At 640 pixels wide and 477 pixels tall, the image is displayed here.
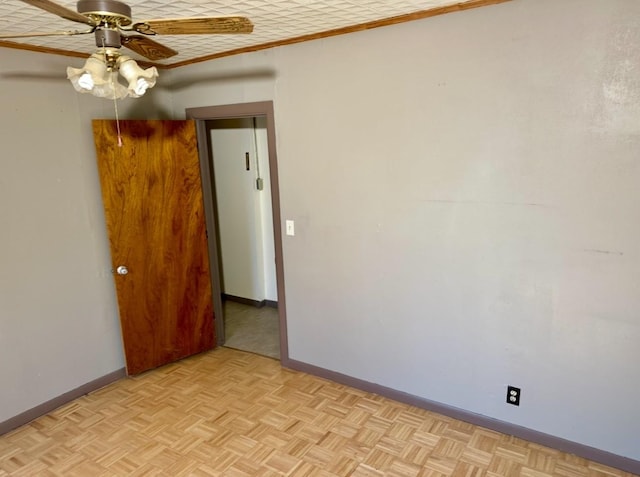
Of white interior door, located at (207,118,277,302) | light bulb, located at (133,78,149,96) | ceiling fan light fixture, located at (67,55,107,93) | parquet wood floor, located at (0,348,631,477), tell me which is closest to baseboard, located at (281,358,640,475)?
parquet wood floor, located at (0,348,631,477)

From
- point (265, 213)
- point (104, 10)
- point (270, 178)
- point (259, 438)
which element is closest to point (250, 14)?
point (104, 10)

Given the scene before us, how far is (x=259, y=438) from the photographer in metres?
2.61

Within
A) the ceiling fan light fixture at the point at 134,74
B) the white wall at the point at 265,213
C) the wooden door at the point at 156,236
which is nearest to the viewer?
the ceiling fan light fixture at the point at 134,74

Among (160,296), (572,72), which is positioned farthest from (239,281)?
(572,72)

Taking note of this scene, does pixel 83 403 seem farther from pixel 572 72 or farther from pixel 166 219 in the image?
pixel 572 72

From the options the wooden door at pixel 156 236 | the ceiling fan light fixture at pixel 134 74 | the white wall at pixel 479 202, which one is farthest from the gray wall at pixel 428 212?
the ceiling fan light fixture at pixel 134 74

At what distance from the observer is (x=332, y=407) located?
2891 mm

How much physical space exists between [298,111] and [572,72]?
1.62 meters

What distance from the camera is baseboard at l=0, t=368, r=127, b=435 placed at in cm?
275

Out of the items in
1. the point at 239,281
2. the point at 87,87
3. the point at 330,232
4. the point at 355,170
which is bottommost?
the point at 239,281

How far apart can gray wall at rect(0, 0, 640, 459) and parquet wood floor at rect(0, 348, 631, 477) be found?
0.18 meters

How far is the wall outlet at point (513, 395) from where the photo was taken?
246 centimetres

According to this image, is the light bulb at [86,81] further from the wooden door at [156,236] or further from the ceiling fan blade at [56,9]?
the wooden door at [156,236]

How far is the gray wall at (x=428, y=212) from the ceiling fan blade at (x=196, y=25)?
1.22m
